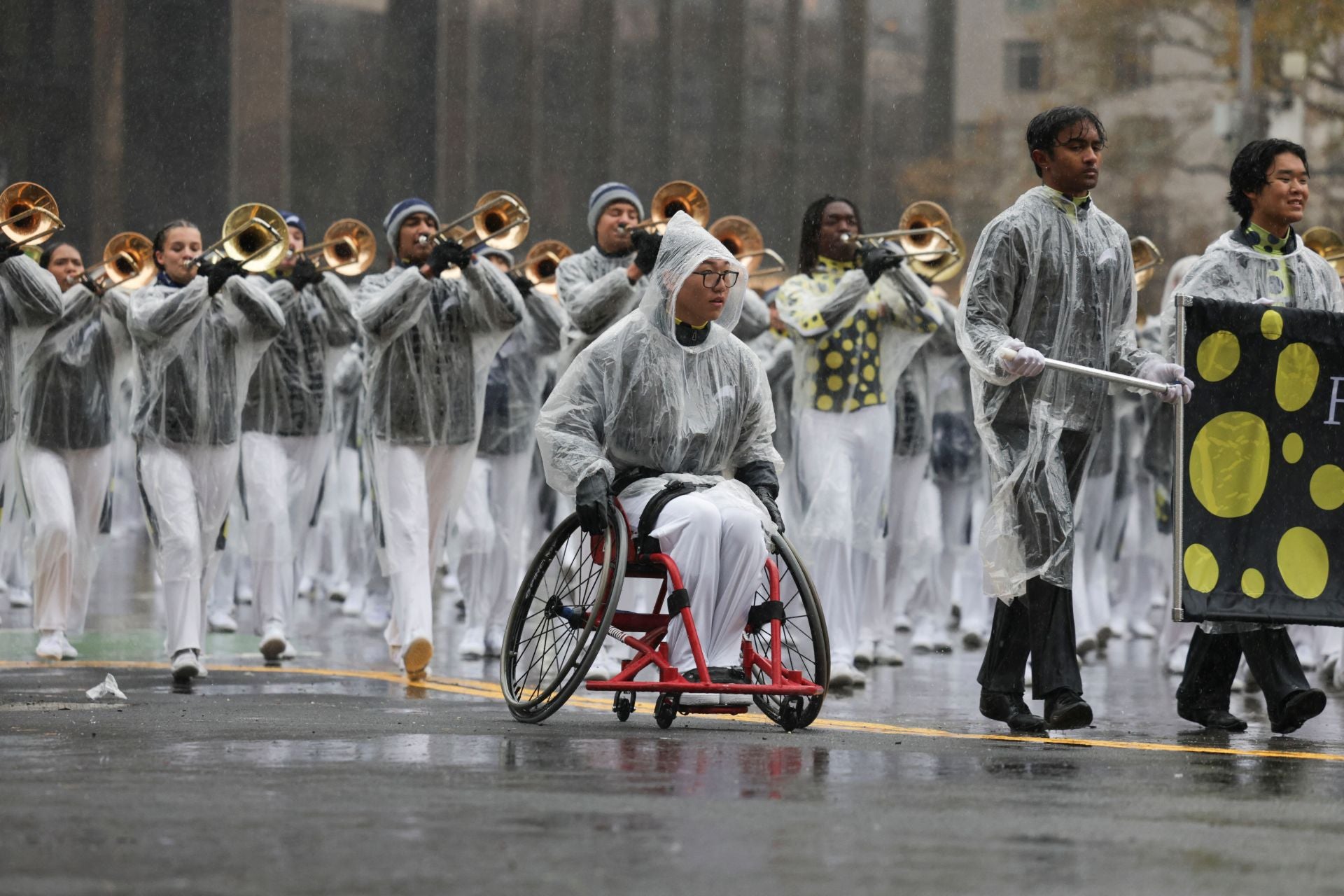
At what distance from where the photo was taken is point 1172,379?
6.87m

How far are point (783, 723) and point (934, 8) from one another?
612 inches

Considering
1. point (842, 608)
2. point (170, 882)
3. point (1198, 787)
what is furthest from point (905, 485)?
point (170, 882)

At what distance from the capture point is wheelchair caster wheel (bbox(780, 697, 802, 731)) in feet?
22.1

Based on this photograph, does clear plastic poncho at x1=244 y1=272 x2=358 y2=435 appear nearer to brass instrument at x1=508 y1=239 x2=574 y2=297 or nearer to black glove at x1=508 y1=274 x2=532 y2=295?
black glove at x1=508 y1=274 x2=532 y2=295

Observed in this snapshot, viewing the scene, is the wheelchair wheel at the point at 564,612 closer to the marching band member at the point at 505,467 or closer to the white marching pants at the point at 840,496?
the white marching pants at the point at 840,496

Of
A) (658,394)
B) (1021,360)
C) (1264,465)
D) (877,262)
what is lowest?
(1264,465)

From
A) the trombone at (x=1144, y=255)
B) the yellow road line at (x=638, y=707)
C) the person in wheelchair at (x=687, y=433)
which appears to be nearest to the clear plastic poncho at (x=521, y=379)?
the yellow road line at (x=638, y=707)

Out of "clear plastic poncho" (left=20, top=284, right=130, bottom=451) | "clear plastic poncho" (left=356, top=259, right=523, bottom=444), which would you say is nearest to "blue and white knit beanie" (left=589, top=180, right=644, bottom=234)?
"clear plastic poncho" (left=356, top=259, right=523, bottom=444)

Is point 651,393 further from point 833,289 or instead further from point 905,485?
point 905,485

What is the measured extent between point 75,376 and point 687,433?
453 cm

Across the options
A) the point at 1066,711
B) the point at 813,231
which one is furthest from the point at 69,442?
the point at 1066,711

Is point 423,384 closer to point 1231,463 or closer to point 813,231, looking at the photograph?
point 813,231

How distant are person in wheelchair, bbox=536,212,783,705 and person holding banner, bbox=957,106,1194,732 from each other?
28.1 inches

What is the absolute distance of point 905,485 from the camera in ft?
36.9
